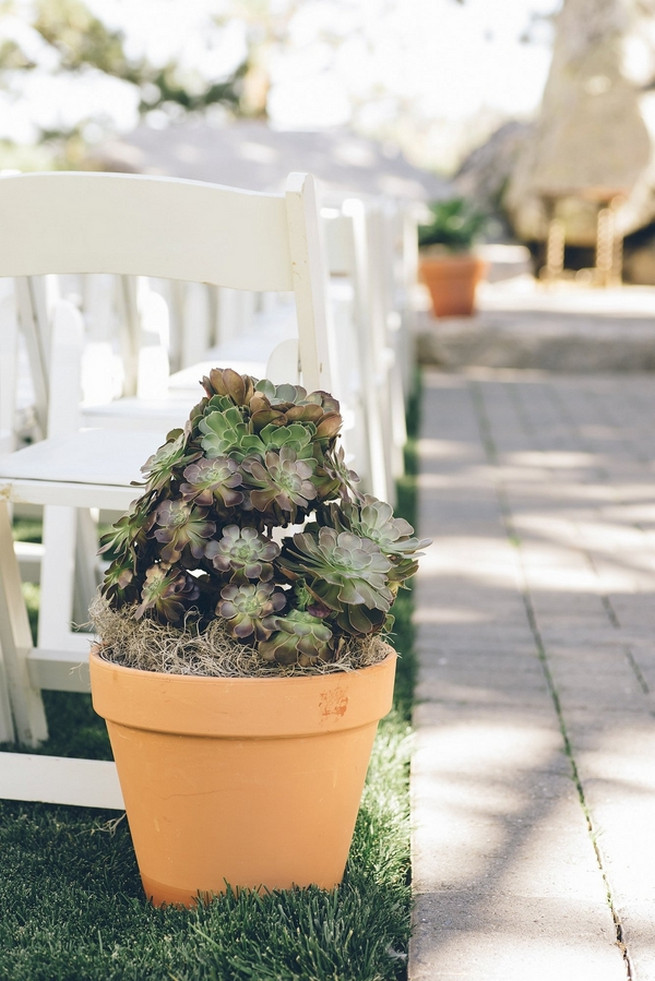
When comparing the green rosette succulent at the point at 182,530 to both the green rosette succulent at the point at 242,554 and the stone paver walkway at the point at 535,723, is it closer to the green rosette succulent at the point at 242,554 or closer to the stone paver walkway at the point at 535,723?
the green rosette succulent at the point at 242,554

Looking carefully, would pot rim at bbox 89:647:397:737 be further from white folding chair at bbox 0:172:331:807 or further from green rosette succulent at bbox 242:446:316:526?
white folding chair at bbox 0:172:331:807

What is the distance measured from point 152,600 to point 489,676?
1319 millimetres

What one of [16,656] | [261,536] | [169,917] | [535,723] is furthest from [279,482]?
[535,723]

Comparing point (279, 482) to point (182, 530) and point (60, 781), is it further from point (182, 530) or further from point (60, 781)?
point (60, 781)

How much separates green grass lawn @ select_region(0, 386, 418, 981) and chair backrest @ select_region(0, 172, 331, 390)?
30.6 inches

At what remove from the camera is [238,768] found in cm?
155

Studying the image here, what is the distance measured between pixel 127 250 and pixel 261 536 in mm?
471

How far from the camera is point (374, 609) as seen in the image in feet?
5.22

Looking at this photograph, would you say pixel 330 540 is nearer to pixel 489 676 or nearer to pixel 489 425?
pixel 489 676

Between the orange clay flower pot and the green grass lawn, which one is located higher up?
the orange clay flower pot

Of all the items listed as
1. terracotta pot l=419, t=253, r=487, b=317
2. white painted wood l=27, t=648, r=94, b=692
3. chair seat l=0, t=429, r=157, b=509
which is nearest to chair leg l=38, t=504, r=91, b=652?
white painted wood l=27, t=648, r=94, b=692

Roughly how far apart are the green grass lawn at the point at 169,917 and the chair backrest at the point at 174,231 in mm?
777

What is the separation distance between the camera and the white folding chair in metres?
1.65

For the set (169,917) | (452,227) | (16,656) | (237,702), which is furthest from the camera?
(452,227)
